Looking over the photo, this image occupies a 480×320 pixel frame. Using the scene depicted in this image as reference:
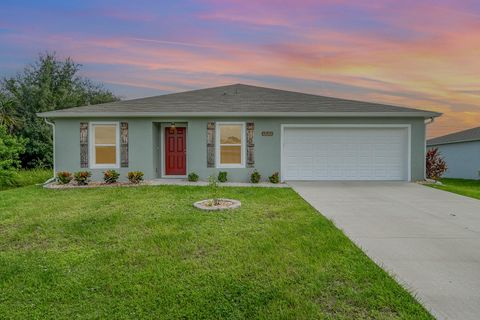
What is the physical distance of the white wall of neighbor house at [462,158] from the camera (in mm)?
17391

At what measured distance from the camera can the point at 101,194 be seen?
27.5ft

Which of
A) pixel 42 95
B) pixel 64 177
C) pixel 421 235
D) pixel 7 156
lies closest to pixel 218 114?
pixel 64 177

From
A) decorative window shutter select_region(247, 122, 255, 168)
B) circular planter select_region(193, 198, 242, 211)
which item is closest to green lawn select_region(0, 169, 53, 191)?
decorative window shutter select_region(247, 122, 255, 168)

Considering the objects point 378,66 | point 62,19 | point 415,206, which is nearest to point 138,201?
point 415,206

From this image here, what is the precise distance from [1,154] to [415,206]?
14118mm

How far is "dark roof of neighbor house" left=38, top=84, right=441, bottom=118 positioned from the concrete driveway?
308cm

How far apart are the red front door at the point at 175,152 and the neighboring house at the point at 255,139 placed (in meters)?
0.29

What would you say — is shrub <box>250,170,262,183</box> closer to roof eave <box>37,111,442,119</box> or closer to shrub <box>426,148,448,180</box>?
roof eave <box>37,111,442,119</box>

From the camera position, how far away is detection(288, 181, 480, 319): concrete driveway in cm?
287

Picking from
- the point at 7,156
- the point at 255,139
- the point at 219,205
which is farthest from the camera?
the point at 7,156

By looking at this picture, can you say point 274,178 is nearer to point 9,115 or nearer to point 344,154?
point 344,154

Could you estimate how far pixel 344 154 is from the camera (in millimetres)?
11156

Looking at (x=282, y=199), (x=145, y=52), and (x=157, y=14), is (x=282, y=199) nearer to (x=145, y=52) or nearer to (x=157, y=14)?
(x=157, y=14)

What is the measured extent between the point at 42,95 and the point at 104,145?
43.1 ft
